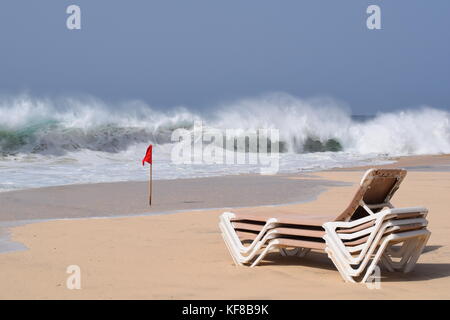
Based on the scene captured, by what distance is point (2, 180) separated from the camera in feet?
59.1

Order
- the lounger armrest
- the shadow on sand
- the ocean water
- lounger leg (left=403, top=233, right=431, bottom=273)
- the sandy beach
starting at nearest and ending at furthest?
the sandy beach, the lounger armrest, the shadow on sand, lounger leg (left=403, top=233, right=431, bottom=273), the ocean water

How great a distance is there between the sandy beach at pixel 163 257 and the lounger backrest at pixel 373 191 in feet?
1.98

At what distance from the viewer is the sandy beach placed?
4.87 meters

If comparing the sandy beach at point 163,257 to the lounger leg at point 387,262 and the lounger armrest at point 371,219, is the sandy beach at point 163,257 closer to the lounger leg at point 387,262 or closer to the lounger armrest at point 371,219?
the lounger leg at point 387,262

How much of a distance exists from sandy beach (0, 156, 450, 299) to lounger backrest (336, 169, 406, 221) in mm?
603

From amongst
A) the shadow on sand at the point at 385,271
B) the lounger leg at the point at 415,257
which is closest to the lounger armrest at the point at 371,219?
the lounger leg at the point at 415,257

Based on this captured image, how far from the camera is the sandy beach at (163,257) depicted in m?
4.87

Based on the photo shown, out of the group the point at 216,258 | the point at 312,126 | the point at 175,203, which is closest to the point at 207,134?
the point at 312,126

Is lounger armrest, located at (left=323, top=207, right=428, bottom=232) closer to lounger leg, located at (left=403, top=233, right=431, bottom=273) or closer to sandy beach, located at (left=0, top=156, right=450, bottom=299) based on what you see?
lounger leg, located at (left=403, top=233, right=431, bottom=273)

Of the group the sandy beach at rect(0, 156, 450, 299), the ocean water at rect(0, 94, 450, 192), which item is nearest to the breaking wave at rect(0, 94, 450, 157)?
the ocean water at rect(0, 94, 450, 192)

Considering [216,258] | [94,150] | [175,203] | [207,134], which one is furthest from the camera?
[207,134]

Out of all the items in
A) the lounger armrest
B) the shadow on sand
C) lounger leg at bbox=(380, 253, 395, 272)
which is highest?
the lounger armrest
